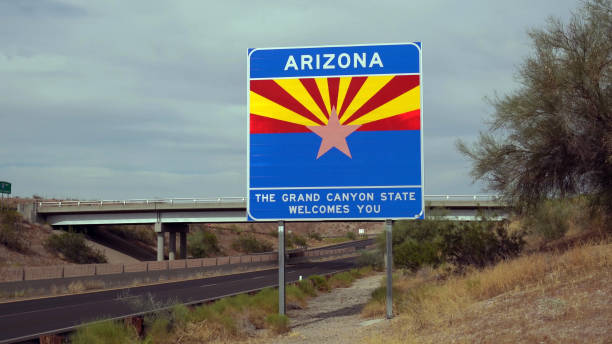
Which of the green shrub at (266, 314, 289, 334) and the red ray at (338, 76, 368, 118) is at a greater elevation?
the red ray at (338, 76, 368, 118)

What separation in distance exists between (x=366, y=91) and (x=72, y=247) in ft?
169

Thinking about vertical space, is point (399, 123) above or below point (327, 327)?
above

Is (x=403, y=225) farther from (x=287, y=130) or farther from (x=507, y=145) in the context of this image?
(x=287, y=130)

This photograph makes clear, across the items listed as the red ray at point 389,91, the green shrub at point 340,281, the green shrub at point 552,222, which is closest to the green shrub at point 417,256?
the green shrub at point 552,222

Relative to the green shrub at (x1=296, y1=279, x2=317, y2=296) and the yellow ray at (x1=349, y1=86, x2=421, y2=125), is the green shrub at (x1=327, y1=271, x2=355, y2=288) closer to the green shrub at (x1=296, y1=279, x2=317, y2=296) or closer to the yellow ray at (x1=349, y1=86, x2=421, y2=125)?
the green shrub at (x1=296, y1=279, x2=317, y2=296)

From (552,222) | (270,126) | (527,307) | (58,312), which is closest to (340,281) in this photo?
(552,222)

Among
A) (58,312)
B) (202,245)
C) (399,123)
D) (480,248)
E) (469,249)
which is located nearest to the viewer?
(399,123)

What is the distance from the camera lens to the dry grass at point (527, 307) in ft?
27.5

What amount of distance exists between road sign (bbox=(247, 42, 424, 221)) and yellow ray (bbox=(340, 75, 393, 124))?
3 cm

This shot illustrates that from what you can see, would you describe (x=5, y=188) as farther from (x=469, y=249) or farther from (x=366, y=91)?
(x=366, y=91)

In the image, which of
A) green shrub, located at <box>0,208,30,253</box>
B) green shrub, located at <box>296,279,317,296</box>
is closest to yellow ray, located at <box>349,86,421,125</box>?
green shrub, located at <box>296,279,317,296</box>

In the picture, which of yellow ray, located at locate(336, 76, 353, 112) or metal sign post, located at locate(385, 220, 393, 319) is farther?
yellow ray, located at locate(336, 76, 353, 112)

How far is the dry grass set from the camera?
8391mm

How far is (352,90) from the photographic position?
54.2 ft
